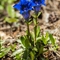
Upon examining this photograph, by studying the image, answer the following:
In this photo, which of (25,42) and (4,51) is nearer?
(25,42)

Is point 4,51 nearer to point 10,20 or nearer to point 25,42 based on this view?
point 25,42

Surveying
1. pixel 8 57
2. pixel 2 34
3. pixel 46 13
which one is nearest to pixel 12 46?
pixel 8 57

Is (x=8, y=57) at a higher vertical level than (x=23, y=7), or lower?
lower

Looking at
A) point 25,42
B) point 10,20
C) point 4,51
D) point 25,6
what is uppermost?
point 25,6

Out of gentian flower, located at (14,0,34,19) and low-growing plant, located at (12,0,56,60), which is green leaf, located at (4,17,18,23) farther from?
gentian flower, located at (14,0,34,19)

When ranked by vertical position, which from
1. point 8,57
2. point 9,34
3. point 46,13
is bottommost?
point 8,57

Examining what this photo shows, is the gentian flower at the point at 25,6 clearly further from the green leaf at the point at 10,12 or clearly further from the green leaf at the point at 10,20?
the green leaf at the point at 10,12

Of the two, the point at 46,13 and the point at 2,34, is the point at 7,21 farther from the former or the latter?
the point at 46,13

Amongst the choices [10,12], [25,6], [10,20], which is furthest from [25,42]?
[10,12]

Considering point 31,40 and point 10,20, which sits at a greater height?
point 10,20
